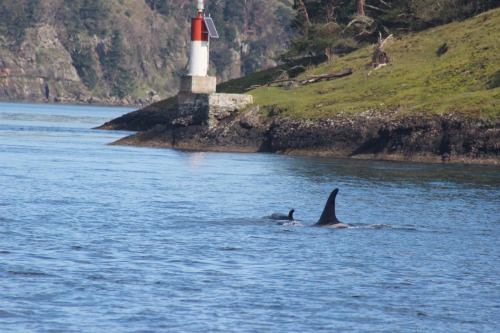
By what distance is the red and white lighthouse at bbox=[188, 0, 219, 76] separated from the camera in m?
78.2

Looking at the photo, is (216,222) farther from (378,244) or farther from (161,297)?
(161,297)

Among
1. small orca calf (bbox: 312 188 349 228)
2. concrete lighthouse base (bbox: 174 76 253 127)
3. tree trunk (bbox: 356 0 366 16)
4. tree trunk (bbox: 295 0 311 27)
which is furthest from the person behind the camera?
tree trunk (bbox: 295 0 311 27)

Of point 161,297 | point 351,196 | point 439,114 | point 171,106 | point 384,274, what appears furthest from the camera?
point 171,106

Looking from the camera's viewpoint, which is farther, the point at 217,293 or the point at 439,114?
the point at 439,114

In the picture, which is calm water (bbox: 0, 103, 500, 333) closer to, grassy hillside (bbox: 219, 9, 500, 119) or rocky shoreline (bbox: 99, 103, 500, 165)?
rocky shoreline (bbox: 99, 103, 500, 165)

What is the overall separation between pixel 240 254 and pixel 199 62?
53.4 meters

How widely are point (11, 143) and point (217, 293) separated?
5383 centimetres

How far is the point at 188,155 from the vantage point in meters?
64.8

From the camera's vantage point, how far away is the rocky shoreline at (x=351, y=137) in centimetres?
6153

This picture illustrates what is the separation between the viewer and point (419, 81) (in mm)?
73750

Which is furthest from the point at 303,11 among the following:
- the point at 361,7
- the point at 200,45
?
the point at 200,45

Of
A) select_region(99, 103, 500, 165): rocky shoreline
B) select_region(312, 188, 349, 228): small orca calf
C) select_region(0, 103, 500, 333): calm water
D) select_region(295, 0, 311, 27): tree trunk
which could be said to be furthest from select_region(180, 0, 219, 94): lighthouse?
select_region(312, 188, 349, 228): small orca calf

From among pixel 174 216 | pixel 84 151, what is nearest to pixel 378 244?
pixel 174 216

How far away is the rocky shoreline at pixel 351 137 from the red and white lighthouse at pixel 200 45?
4.96 m
